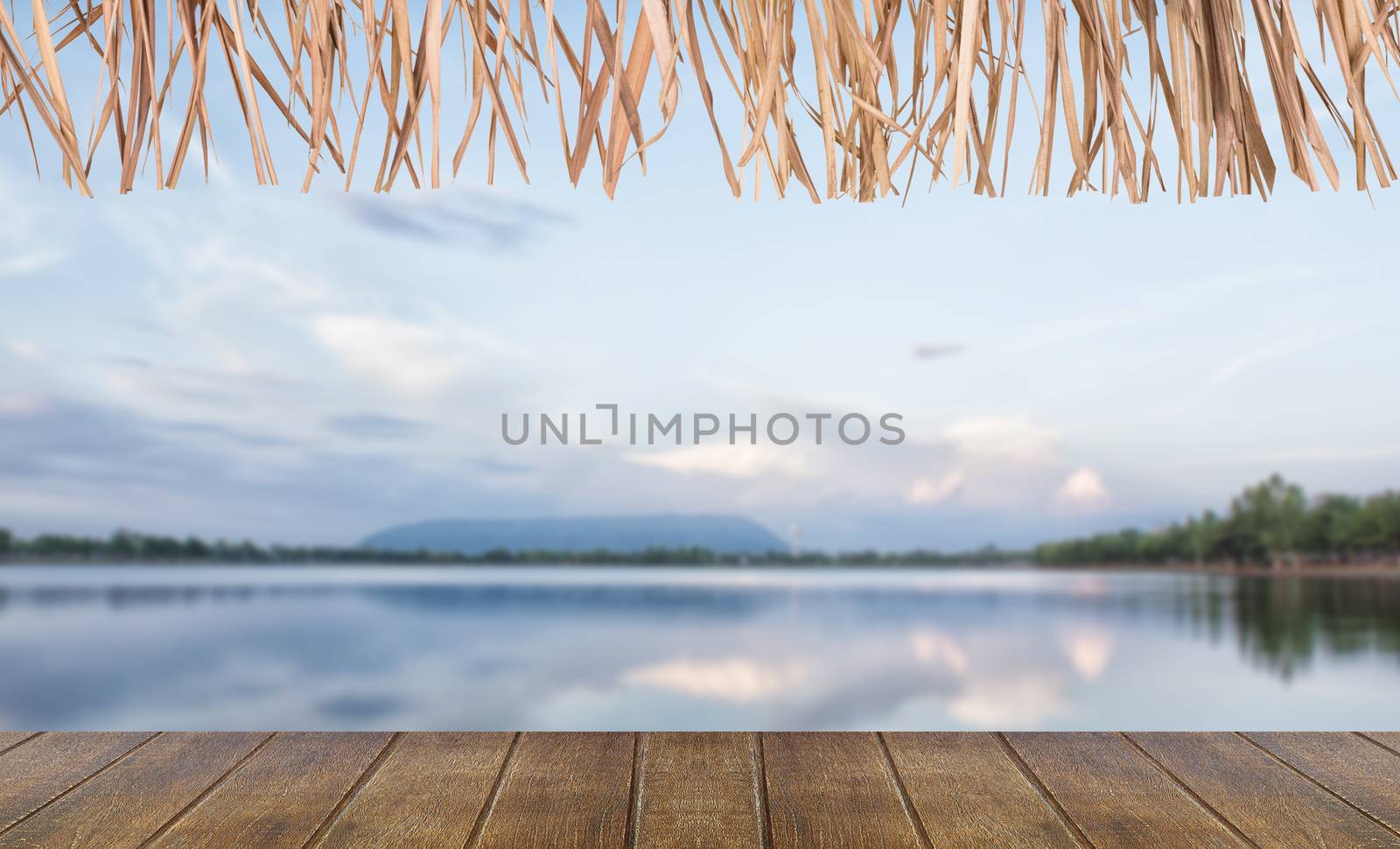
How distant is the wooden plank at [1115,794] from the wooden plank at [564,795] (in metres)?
0.65

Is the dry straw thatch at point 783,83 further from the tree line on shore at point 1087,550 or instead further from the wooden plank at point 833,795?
the tree line on shore at point 1087,550

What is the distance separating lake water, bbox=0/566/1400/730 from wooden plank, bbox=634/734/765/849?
150 inches

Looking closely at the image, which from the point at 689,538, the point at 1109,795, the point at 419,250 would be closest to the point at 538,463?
the point at 689,538

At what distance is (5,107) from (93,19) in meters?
0.16

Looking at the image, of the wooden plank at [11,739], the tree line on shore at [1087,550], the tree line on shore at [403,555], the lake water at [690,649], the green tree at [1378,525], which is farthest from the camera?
the lake water at [690,649]

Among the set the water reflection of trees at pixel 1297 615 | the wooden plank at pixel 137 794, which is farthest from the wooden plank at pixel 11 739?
the water reflection of trees at pixel 1297 615

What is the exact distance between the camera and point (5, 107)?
1.16 metres

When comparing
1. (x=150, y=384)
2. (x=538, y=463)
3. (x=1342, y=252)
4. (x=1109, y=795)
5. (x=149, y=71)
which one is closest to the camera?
(x=149, y=71)

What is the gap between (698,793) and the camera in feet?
5.01

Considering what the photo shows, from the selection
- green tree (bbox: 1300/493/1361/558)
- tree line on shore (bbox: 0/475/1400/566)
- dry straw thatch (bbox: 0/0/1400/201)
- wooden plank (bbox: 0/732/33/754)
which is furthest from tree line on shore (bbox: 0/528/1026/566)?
dry straw thatch (bbox: 0/0/1400/201)

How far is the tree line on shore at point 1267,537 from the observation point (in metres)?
5.01

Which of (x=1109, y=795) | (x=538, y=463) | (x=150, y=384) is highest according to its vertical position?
(x=150, y=384)

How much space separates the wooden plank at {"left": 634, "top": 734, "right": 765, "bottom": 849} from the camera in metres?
1.36

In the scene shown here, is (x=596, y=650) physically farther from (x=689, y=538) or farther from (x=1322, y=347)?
(x=1322, y=347)
